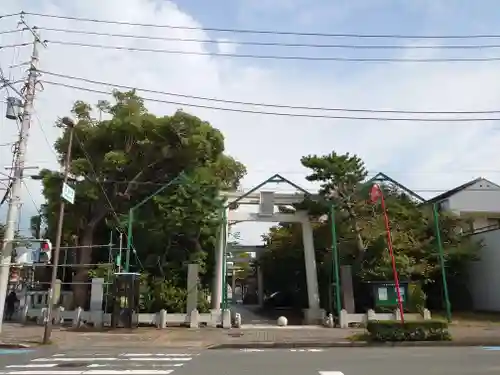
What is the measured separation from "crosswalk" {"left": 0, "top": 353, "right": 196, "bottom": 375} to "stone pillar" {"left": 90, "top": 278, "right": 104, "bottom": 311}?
31.9 feet

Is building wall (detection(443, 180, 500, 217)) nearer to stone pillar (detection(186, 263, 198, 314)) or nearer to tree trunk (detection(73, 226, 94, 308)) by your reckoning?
stone pillar (detection(186, 263, 198, 314))

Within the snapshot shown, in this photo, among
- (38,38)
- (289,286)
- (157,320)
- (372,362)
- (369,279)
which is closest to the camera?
(372,362)

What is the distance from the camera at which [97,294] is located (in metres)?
23.4

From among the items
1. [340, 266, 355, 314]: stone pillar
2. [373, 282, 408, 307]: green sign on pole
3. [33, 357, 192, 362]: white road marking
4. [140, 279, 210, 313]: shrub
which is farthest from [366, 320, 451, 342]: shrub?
[140, 279, 210, 313]: shrub

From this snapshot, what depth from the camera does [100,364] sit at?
1153 cm

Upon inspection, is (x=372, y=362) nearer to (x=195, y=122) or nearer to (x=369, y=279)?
(x=369, y=279)

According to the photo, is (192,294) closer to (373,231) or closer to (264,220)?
(264,220)

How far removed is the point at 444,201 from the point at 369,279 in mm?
15212

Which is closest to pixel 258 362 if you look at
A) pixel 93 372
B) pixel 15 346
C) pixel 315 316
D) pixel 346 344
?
pixel 93 372

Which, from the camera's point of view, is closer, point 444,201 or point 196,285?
point 196,285

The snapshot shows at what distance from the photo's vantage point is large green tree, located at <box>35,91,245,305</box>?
83.7 ft

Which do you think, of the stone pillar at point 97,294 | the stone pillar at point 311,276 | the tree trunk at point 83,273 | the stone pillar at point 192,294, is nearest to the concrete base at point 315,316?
the stone pillar at point 311,276

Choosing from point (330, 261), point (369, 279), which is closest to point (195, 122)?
point (330, 261)

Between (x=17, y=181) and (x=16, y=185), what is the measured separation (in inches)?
6.1
